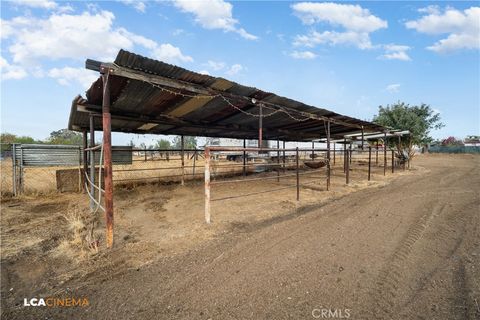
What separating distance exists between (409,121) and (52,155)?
2125 cm

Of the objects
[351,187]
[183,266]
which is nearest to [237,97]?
[183,266]

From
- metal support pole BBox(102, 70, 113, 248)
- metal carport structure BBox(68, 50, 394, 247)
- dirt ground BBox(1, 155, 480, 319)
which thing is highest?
metal carport structure BBox(68, 50, 394, 247)

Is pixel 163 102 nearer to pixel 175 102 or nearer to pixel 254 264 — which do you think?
pixel 175 102

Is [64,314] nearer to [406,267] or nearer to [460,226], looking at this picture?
[406,267]

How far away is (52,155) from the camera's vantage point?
8.14 m

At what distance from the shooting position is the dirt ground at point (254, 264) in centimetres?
223

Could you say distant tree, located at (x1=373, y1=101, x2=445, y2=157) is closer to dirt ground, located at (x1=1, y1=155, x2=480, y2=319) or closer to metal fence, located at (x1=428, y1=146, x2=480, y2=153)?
dirt ground, located at (x1=1, y1=155, x2=480, y2=319)

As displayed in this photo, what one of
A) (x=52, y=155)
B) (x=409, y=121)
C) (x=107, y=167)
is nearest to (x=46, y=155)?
(x=52, y=155)

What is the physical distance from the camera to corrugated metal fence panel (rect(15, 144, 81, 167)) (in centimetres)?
754

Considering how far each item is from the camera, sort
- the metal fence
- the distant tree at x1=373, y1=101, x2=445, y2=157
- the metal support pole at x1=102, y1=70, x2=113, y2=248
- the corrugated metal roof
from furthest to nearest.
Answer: the metal fence, the distant tree at x1=373, y1=101, x2=445, y2=157, the corrugated metal roof, the metal support pole at x1=102, y1=70, x2=113, y2=248

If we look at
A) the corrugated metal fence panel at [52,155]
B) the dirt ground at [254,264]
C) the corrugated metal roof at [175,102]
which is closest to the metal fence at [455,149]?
the corrugated metal roof at [175,102]

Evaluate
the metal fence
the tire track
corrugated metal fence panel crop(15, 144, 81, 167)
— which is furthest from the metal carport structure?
the metal fence

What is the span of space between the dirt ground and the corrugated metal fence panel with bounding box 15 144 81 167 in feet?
8.86

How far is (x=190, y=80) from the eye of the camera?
4715 mm
